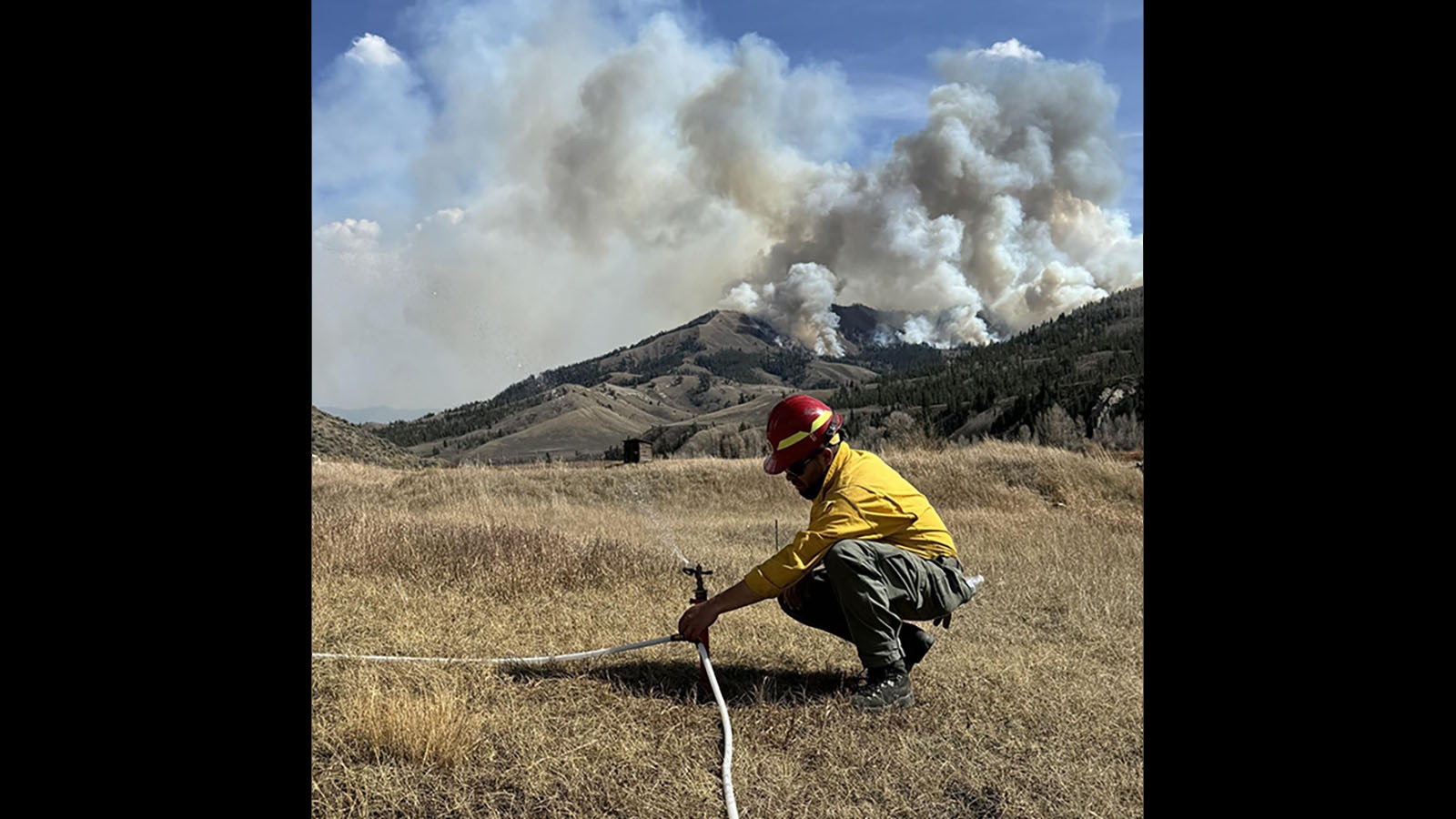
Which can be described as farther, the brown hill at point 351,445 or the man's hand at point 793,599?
the brown hill at point 351,445

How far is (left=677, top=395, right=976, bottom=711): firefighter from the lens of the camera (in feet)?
13.9

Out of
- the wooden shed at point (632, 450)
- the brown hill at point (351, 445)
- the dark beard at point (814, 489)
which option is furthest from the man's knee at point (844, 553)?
the brown hill at point (351, 445)

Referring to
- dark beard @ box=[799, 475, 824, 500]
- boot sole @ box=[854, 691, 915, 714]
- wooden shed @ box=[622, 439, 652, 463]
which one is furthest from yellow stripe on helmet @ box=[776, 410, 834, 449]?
wooden shed @ box=[622, 439, 652, 463]

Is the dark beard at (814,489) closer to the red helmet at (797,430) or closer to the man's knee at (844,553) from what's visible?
the red helmet at (797,430)

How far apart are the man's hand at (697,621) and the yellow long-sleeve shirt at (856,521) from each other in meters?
0.24

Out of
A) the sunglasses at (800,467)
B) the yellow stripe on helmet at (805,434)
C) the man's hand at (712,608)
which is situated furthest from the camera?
the sunglasses at (800,467)

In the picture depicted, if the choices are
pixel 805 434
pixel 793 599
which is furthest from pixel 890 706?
pixel 805 434

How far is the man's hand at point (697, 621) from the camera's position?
13.6ft

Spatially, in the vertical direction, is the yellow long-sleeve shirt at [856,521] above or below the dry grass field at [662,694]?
above

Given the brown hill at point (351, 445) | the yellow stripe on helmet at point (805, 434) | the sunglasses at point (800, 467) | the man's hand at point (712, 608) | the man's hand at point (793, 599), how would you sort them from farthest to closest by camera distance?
the brown hill at point (351, 445) < the man's hand at point (793, 599) < the sunglasses at point (800, 467) < the yellow stripe on helmet at point (805, 434) < the man's hand at point (712, 608)
